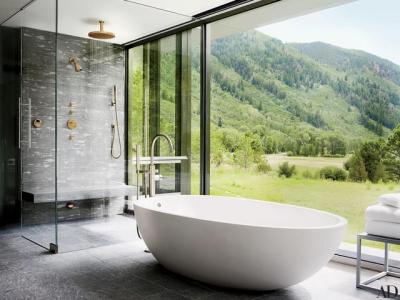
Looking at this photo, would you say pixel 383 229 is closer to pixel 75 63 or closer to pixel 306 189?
pixel 75 63

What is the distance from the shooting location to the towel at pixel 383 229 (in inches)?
116

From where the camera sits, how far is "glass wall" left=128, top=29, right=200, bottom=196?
14.4 feet

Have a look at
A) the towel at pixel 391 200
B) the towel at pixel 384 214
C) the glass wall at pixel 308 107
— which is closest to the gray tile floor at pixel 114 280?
the towel at pixel 384 214

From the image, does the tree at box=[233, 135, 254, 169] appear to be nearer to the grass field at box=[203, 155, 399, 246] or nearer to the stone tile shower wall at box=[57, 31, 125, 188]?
the grass field at box=[203, 155, 399, 246]

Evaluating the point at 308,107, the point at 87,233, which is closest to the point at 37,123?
the point at 87,233

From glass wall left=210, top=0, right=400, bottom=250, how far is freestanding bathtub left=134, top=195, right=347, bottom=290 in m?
2.43

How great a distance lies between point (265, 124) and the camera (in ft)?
23.6

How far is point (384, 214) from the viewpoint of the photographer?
2.99 m

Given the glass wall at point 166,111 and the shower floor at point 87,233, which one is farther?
the glass wall at point 166,111

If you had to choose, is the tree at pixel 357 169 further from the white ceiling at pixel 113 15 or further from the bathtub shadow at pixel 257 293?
the bathtub shadow at pixel 257 293

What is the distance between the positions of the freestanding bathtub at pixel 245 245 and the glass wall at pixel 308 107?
2.43 metres

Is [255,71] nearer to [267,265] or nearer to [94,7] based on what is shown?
[94,7]

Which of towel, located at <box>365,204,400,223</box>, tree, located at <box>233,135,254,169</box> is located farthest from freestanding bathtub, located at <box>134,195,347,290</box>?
tree, located at <box>233,135,254,169</box>

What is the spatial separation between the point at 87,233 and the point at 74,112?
117cm
